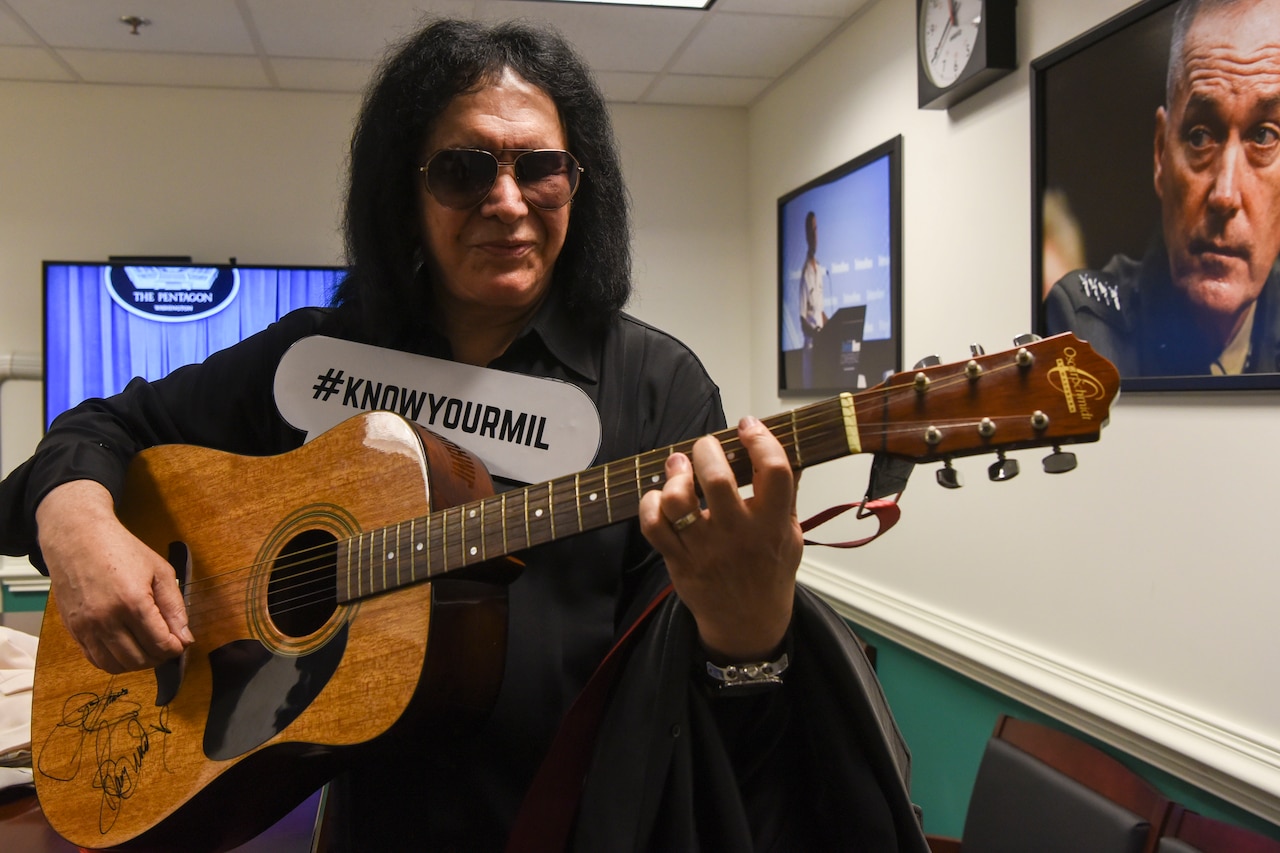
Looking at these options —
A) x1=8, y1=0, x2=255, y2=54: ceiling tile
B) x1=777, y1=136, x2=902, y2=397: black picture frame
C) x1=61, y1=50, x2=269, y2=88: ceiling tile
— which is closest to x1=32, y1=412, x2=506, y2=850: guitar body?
x1=777, y1=136, x2=902, y2=397: black picture frame

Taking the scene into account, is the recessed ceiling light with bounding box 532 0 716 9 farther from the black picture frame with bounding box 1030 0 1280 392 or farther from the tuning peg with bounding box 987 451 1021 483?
the tuning peg with bounding box 987 451 1021 483

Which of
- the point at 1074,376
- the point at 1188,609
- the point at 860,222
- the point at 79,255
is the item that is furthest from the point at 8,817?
the point at 79,255

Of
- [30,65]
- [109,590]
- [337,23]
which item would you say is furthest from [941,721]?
[30,65]

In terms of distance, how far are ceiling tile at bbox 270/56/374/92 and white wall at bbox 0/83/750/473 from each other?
10 centimetres

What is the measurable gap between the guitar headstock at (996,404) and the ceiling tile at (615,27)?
303cm

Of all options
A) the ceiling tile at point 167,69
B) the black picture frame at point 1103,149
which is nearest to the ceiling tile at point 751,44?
the black picture frame at point 1103,149

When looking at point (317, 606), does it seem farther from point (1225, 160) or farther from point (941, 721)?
point (941, 721)

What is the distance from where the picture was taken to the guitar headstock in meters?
0.82

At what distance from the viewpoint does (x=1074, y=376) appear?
82cm

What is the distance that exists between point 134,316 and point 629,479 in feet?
13.3

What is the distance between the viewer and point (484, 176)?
1291mm

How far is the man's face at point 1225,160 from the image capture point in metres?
1.77

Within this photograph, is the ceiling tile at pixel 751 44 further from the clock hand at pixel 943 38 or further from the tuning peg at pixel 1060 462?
the tuning peg at pixel 1060 462

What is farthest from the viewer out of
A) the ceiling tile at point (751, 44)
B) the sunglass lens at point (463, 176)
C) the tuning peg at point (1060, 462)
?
the ceiling tile at point (751, 44)
